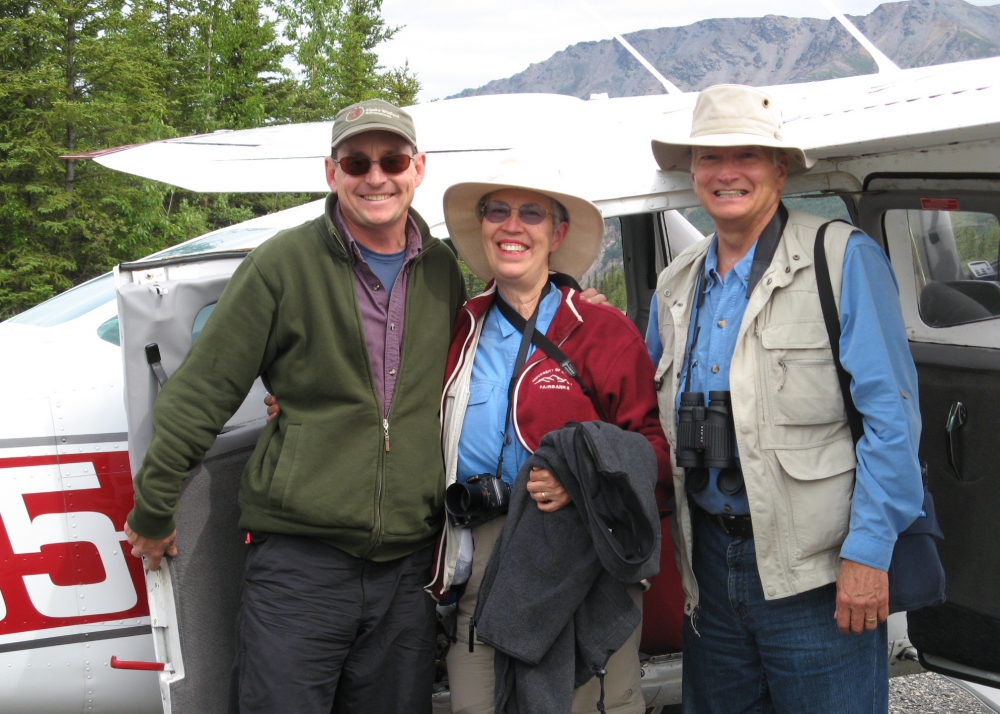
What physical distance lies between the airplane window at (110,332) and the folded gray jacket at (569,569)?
5.50ft

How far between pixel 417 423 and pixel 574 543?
583 mm

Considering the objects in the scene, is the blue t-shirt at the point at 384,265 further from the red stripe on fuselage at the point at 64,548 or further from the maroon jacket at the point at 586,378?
the red stripe on fuselage at the point at 64,548

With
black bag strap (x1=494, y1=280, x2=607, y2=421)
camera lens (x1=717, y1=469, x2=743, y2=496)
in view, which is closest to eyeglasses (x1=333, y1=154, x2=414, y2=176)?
black bag strap (x1=494, y1=280, x2=607, y2=421)

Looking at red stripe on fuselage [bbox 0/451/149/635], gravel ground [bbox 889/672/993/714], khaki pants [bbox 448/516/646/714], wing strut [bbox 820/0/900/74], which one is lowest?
gravel ground [bbox 889/672/993/714]

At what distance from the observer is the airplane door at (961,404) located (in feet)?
10.1

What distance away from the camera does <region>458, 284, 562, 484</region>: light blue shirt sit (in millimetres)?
2521

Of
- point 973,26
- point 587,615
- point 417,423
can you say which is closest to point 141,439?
point 417,423

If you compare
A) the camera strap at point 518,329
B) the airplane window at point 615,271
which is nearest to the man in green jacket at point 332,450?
the camera strap at point 518,329

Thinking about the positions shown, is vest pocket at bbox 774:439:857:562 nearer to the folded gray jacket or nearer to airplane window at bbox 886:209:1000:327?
the folded gray jacket

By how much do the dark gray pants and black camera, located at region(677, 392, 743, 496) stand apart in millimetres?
845

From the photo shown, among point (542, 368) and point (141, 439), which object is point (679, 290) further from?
point (141, 439)

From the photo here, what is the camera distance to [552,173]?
8.95ft

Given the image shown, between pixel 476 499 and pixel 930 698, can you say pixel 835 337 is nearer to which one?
pixel 476 499

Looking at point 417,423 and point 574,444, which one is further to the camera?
point 417,423
